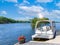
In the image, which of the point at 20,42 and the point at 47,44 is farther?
the point at 20,42

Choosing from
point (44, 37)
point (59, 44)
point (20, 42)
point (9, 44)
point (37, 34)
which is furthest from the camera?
point (9, 44)

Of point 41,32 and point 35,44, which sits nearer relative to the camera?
point 35,44

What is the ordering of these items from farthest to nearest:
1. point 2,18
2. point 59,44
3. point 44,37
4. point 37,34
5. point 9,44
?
point 2,18 < point 9,44 < point 37,34 < point 44,37 < point 59,44

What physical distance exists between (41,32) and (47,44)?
11.6ft

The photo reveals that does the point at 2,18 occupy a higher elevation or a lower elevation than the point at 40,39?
higher

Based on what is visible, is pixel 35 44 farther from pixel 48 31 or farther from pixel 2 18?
pixel 2 18

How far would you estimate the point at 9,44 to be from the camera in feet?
57.1

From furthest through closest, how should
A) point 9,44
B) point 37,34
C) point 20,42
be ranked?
point 9,44 → point 37,34 → point 20,42

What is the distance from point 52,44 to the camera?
10.1 meters

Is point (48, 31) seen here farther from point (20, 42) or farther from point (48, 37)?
point (20, 42)

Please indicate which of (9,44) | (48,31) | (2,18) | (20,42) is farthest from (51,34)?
(2,18)

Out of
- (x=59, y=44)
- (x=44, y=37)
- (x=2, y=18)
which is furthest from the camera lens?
(x=2, y=18)

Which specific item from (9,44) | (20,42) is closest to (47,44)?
(20,42)

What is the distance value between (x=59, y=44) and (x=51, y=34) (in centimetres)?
329
